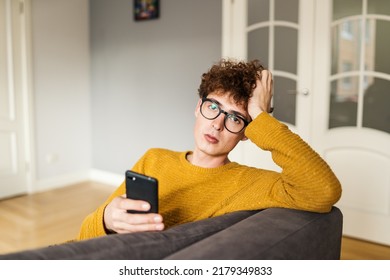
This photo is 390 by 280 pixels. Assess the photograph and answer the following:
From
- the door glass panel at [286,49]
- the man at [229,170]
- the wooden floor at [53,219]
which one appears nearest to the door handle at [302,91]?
the door glass panel at [286,49]

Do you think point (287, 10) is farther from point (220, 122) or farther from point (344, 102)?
point (220, 122)

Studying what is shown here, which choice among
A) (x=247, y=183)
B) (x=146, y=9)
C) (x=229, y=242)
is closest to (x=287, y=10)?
(x=146, y=9)

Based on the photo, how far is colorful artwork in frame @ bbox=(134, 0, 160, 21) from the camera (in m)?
3.64

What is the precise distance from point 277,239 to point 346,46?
2.20m

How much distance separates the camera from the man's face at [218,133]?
1263 millimetres

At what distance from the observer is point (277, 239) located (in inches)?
33.8

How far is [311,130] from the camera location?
2.85 m

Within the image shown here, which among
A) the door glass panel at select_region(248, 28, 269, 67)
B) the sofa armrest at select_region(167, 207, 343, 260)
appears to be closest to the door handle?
the door glass panel at select_region(248, 28, 269, 67)

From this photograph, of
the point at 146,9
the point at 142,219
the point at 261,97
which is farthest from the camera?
the point at 146,9

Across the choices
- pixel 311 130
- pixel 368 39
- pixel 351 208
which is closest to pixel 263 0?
pixel 368 39

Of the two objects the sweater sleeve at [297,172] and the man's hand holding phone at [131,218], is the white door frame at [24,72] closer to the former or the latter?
the man's hand holding phone at [131,218]

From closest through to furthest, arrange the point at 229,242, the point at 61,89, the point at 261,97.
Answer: the point at 229,242, the point at 261,97, the point at 61,89

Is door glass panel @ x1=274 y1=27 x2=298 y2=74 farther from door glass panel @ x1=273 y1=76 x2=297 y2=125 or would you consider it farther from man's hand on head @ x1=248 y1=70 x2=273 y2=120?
man's hand on head @ x1=248 y1=70 x2=273 y2=120

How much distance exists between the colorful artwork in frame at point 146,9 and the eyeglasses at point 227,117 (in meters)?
2.59
